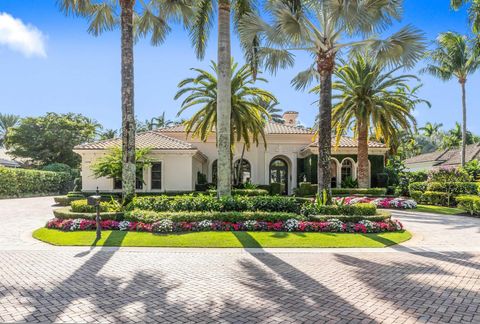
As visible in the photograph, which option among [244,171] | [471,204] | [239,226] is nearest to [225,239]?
[239,226]

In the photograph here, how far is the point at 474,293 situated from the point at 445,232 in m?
7.55

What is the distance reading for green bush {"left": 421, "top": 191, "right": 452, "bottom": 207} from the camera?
70.4 feet

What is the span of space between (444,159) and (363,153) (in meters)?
27.2

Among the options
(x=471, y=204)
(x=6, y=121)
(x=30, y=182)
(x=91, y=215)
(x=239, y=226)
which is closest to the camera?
(x=239, y=226)

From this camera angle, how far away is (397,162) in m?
31.8

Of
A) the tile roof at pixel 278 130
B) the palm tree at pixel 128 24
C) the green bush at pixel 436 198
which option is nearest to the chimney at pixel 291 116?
the tile roof at pixel 278 130

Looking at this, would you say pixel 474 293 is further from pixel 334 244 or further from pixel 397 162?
pixel 397 162

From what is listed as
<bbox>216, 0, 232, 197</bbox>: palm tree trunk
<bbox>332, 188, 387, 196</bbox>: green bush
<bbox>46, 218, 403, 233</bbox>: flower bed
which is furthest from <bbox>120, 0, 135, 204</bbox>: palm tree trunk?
<bbox>332, 188, 387, 196</bbox>: green bush

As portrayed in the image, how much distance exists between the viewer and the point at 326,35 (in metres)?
14.4

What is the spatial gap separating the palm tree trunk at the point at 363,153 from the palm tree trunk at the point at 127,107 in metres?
15.4

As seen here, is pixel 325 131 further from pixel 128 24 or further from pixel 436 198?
pixel 436 198

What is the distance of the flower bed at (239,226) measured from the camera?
11766 mm

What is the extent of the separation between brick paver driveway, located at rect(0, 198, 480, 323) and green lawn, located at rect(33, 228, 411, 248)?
2.18 feet

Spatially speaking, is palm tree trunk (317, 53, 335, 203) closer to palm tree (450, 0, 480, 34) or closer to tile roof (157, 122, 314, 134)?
palm tree (450, 0, 480, 34)
